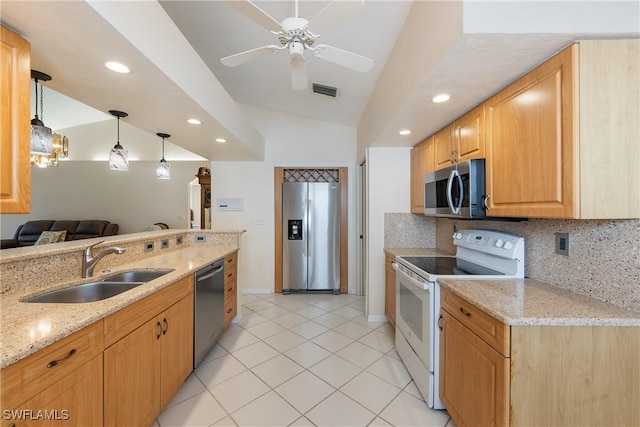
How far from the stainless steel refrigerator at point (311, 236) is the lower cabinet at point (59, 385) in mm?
3059

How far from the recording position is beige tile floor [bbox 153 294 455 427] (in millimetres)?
1689

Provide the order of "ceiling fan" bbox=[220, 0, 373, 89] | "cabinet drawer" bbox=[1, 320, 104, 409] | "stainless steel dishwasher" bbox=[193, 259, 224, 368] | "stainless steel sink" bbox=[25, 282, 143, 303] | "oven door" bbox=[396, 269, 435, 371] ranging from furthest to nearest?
"stainless steel dishwasher" bbox=[193, 259, 224, 368], "oven door" bbox=[396, 269, 435, 371], "stainless steel sink" bbox=[25, 282, 143, 303], "ceiling fan" bbox=[220, 0, 373, 89], "cabinet drawer" bbox=[1, 320, 104, 409]

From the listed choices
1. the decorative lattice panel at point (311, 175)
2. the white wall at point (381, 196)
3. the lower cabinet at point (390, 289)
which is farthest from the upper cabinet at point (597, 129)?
the decorative lattice panel at point (311, 175)

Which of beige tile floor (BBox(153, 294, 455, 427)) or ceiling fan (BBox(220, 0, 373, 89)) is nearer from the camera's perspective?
ceiling fan (BBox(220, 0, 373, 89))

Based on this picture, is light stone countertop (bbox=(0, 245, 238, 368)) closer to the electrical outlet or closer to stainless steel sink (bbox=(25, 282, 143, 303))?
stainless steel sink (bbox=(25, 282, 143, 303))

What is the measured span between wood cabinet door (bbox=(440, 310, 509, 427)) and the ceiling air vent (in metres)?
2.47

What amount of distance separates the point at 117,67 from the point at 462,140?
2246 mm

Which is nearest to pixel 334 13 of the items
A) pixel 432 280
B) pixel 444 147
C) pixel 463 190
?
pixel 463 190

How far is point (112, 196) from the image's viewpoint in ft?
21.0

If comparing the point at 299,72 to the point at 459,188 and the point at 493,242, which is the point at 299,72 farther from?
the point at 493,242

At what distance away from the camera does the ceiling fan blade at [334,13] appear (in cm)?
121

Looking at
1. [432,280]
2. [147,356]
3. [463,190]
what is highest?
[463,190]

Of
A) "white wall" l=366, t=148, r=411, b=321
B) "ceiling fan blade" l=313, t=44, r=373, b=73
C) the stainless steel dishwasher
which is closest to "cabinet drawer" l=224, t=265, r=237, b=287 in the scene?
the stainless steel dishwasher

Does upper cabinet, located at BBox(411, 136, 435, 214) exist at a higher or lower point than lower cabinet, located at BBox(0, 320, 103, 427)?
higher
